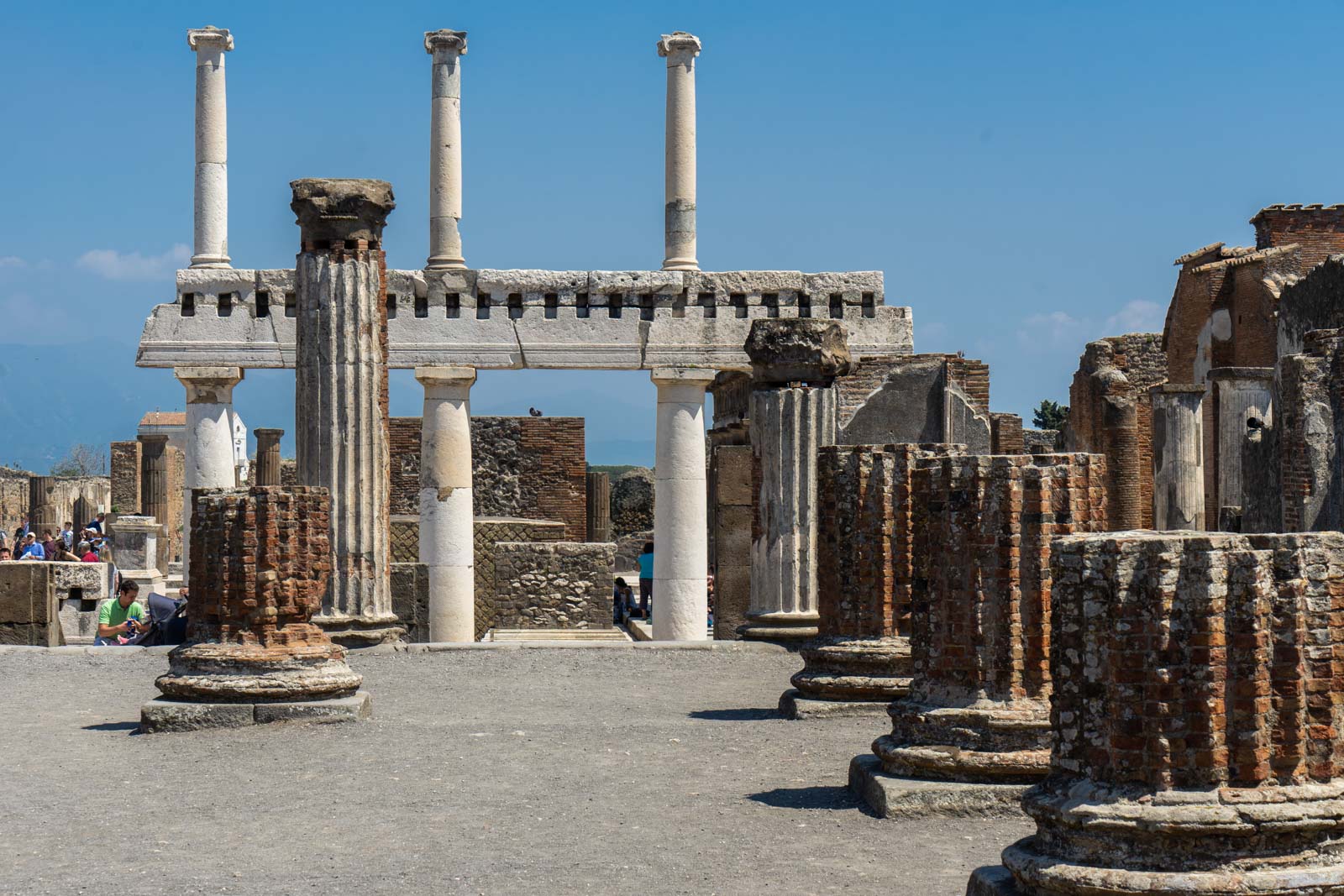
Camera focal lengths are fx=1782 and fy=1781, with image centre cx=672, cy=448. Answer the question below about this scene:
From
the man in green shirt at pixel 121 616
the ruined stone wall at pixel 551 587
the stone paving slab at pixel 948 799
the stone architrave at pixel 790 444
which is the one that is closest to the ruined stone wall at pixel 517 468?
the ruined stone wall at pixel 551 587

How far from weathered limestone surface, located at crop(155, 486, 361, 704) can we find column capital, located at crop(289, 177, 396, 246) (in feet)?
12.4

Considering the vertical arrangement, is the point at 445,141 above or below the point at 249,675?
above

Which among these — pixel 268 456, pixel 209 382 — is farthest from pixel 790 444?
pixel 268 456

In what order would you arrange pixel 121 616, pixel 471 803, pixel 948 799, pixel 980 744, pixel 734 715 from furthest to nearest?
pixel 121 616, pixel 734 715, pixel 471 803, pixel 980 744, pixel 948 799

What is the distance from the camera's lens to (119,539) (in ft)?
98.2

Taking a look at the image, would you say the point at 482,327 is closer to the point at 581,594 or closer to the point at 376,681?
the point at 581,594

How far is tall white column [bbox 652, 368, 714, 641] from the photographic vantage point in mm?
17453

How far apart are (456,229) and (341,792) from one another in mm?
10933

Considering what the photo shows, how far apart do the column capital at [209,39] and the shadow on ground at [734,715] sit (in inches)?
415

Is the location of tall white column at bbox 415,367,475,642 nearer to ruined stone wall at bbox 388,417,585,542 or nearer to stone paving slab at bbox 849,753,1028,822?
stone paving slab at bbox 849,753,1028,822

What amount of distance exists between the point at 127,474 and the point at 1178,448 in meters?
28.2

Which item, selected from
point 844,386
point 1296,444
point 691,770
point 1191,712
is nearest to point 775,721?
point 691,770

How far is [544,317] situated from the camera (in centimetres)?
1752

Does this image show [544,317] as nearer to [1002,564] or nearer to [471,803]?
[471,803]
